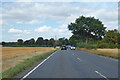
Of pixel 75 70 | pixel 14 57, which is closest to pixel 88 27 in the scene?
pixel 14 57

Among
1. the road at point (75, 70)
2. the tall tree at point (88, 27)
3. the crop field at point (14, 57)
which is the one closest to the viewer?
the road at point (75, 70)

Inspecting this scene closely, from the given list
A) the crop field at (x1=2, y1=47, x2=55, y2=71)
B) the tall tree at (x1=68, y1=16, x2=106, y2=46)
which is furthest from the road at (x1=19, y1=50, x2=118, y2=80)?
the tall tree at (x1=68, y1=16, x2=106, y2=46)

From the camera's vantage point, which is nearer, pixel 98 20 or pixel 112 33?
pixel 98 20

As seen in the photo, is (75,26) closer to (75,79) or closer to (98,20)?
(98,20)

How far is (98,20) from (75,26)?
866cm

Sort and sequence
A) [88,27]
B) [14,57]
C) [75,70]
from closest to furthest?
[75,70]
[14,57]
[88,27]

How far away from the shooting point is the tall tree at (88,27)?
6206cm

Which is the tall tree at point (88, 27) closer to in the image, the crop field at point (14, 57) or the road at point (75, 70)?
the crop field at point (14, 57)

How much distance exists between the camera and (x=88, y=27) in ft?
207

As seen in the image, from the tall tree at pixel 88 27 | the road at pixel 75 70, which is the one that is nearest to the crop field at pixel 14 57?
the road at pixel 75 70

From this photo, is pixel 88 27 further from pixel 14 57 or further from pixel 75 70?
pixel 75 70

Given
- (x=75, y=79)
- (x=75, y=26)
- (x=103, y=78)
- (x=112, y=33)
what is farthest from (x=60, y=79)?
(x=112, y=33)

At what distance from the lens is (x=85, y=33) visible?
63.6 m

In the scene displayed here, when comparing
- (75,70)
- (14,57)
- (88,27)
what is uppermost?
(88,27)
